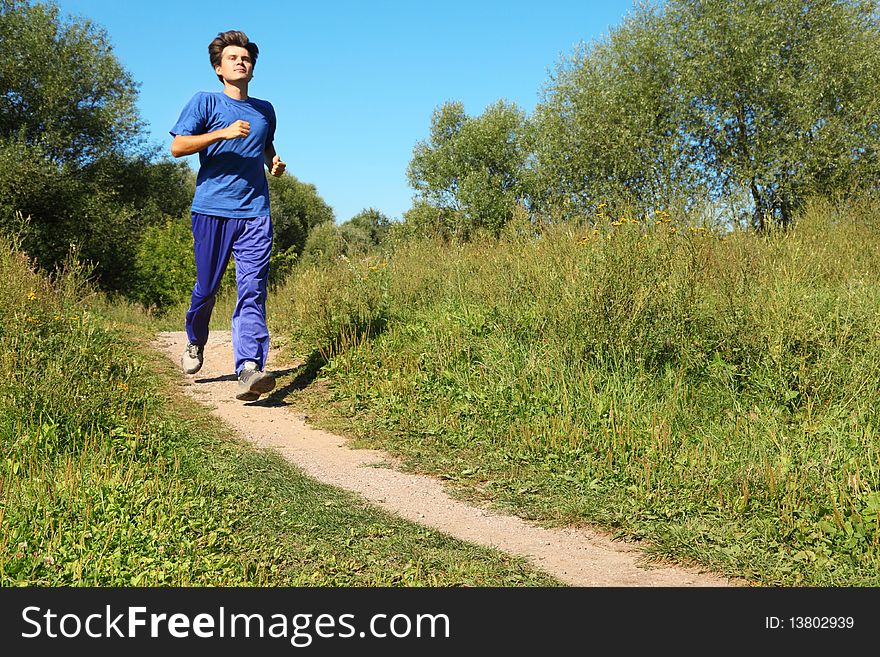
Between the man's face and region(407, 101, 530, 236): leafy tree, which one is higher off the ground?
region(407, 101, 530, 236): leafy tree

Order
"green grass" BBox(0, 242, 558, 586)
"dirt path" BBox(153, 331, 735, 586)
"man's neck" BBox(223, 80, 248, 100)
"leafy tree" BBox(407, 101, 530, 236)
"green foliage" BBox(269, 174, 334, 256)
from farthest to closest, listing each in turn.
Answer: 1. "green foliage" BBox(269, 174, 334, 256)
2. "leafy tree" BBox(407, 101, 530, 236)
3. "man's neck" BBox(223, 80, 248, 100)
4. "dirt path" BBox(153, 331, 735, 586)
5. "green grass" BBox(0, 242, 558, 586)

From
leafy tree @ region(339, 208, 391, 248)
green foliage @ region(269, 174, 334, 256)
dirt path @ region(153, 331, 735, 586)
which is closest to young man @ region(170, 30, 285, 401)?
dirt path @ region(153, 331, 735, 586)

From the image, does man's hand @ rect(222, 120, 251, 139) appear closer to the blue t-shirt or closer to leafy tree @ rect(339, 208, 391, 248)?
the blue t-shirt

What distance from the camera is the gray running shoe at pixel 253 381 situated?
21.6 feet

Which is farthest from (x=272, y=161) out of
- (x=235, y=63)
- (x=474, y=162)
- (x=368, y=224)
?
(x=368, y=224)

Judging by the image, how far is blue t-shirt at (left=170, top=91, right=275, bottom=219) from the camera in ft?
22.0

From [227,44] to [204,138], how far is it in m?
1.07

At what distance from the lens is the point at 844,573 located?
11.4ft

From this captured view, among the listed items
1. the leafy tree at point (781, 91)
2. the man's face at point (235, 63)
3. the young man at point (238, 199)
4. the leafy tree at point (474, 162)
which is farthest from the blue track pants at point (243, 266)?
the leafy tree at point (474, 162)

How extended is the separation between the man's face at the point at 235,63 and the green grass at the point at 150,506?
2700 mm

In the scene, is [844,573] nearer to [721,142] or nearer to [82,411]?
[82,411]

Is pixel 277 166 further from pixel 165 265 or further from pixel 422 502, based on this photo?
pixel 165 265

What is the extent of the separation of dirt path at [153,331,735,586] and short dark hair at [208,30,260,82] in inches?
128

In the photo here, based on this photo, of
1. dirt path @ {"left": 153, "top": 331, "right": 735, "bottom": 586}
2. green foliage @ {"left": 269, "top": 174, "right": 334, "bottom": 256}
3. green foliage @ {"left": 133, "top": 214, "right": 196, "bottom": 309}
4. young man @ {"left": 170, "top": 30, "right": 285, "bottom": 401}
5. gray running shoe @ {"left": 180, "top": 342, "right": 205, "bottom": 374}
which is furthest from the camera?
green foliage @ {"left": 269, "top": 174, "right": 334, "bottom": 256}
